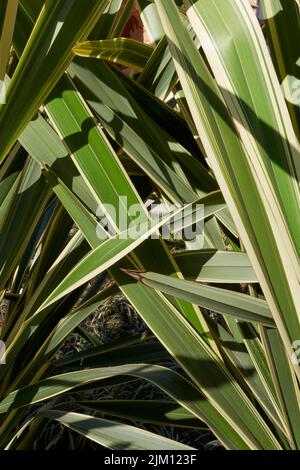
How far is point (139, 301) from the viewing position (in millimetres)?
750

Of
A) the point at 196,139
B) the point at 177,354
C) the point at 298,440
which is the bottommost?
the point at 298,440

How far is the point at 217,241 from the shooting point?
0.87 metres

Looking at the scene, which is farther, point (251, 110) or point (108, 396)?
point (108, 396)

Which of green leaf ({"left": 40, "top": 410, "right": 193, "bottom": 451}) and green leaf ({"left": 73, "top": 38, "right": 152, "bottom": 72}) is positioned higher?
green leaf ({"left": 73, "top": 38, "right": 152, "bottom": 72})

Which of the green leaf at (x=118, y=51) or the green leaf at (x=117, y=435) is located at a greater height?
the green leaf at (x=118, y=51)

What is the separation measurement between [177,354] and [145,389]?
77cm

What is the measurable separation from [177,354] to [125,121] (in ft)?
0.96

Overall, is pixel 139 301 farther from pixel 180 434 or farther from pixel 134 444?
pixel 180 434

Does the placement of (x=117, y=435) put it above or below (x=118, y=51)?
below

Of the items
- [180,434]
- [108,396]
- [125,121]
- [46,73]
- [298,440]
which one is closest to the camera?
[46,73]

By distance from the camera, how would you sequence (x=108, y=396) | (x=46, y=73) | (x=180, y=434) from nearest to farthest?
(x=46, y=73), (x=180, y=434), (x=108, y=396)
